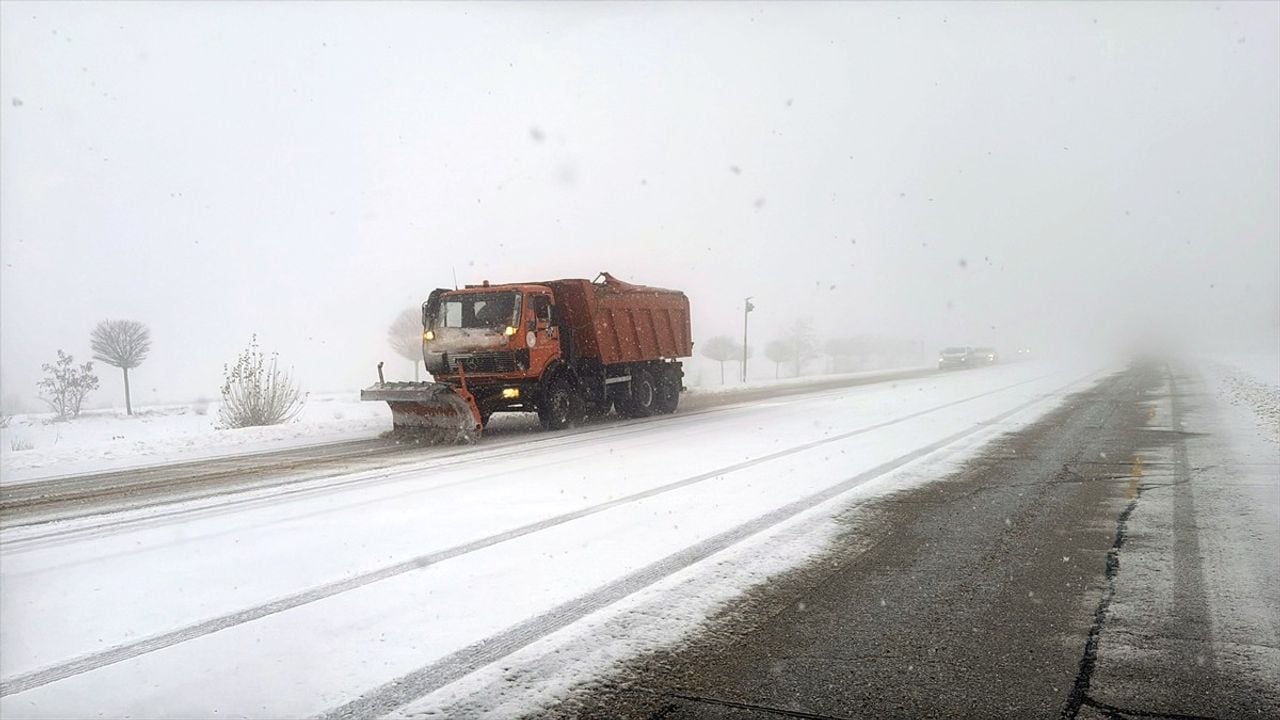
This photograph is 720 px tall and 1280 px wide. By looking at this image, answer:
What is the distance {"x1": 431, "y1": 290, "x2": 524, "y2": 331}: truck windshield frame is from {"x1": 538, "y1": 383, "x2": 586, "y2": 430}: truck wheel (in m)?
1.62

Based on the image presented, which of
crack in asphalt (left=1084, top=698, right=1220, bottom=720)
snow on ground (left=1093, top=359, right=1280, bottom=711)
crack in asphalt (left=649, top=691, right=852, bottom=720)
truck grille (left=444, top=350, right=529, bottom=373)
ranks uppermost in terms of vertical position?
truck grille (left=444, top=350, right=529, bottom=373)

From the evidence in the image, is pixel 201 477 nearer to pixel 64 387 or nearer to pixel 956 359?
pixel 64 387

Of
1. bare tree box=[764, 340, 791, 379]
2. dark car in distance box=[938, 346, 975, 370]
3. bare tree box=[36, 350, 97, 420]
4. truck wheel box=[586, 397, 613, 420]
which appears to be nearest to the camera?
truck wheel box=[586, 397, 613, 420]

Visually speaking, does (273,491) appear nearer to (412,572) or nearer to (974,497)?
(412,572)

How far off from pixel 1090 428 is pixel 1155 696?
1190cm

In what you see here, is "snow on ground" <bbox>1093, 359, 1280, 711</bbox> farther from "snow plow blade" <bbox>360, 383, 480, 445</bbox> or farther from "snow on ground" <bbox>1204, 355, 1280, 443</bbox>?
"snow plow blade" <bbox>360, 383, 480, 445</bbox>

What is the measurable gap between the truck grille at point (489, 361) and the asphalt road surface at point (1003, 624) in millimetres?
8201

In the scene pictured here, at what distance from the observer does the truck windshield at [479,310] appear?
14.3 metres

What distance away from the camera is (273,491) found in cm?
855

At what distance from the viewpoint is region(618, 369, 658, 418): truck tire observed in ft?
57.7

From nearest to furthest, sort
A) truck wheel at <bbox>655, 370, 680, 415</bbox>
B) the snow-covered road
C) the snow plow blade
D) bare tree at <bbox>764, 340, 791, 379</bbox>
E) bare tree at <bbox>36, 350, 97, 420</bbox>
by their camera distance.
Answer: the snow-covered road, the snow plow blade, truck wheel at <bbox>655, 370, 680, 415</bbox>, bare tree at <bbox>36, 350, 97, 420</bbox>, bare tree at <bbox>764, 340, 791, 379</bbox>

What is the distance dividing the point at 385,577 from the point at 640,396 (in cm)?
1295

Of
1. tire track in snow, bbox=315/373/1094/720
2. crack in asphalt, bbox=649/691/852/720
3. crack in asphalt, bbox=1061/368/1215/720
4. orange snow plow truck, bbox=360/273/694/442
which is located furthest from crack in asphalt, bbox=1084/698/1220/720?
orange snow plow truck, bbox=360/273/694/442

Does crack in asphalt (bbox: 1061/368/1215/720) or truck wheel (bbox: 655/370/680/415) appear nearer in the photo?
crack in asphalt (bbox: 1061/368/1215/720)
